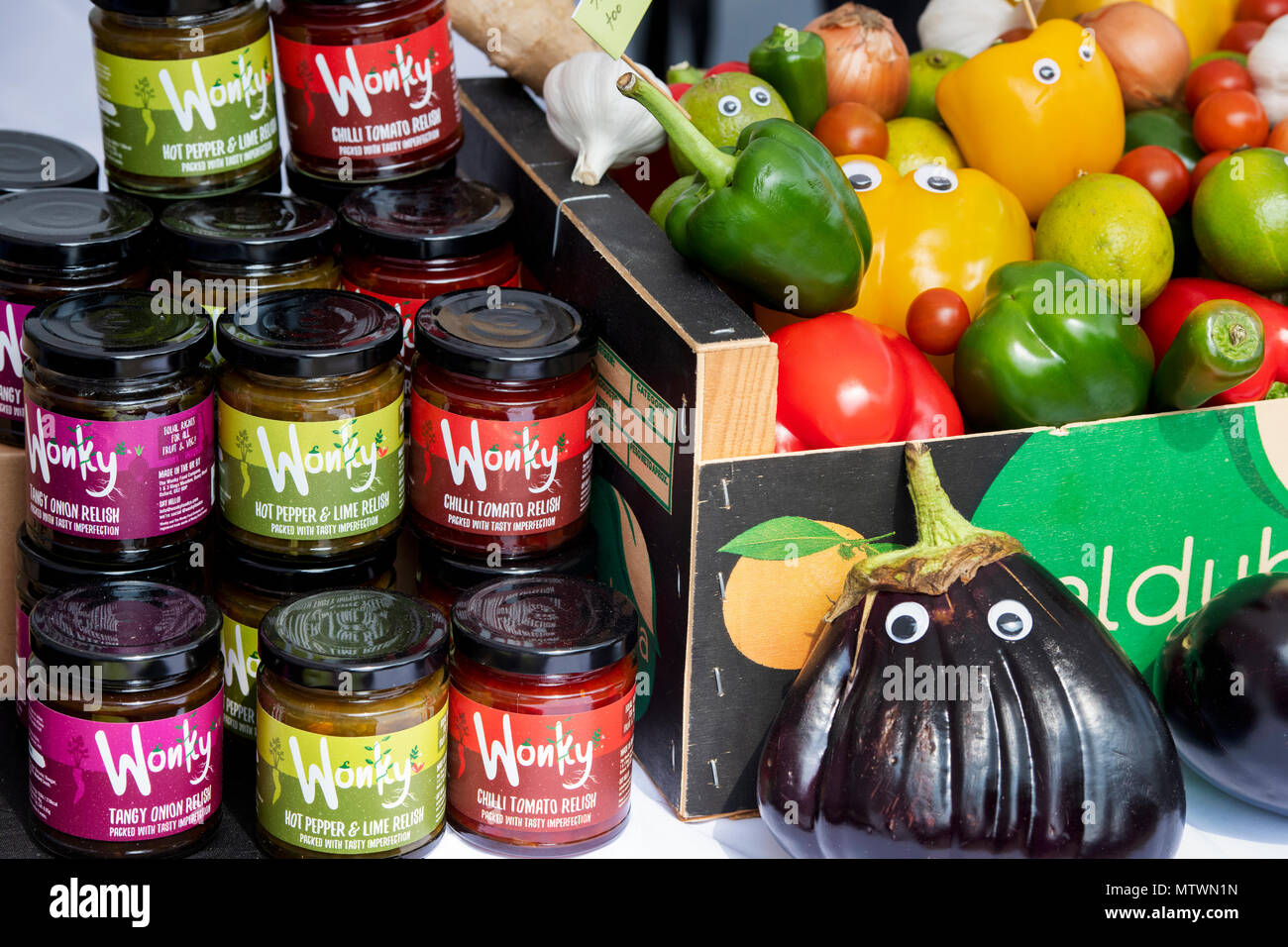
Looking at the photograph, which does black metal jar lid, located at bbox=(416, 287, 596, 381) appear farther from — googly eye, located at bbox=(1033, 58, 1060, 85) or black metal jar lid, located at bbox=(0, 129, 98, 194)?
googly eye, located at bbox=(1033, 58, 1060, 85)

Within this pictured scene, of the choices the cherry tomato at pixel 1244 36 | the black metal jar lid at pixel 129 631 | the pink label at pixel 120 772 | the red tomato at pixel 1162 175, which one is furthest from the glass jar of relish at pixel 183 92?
the cherry tomato at pixel 1244 36

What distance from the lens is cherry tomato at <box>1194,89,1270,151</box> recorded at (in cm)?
169

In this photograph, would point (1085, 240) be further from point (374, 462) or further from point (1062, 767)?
point (374, 462)

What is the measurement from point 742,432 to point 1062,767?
0.38 meters

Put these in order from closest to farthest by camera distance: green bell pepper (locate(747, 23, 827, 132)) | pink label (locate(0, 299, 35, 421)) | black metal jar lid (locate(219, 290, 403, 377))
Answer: black metal jar lid (locate(219, 290, 403, 377)) → pink label (locate(0, 299, 35, 421)) → green bell pepper (locate(747, 23, 827, 132))

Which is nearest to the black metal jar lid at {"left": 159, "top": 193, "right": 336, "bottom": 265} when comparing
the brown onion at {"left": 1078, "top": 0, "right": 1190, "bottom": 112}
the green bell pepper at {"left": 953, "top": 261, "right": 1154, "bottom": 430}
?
the green bell pepper at {"left": 953, "top": 261, "right": 1154, "bottom": 430}

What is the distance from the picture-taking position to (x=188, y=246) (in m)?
1.43

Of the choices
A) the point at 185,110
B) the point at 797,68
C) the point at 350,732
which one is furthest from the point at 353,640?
the point at 797,68

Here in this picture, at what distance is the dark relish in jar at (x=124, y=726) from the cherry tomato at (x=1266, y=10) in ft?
5.19

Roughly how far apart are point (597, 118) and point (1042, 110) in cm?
50

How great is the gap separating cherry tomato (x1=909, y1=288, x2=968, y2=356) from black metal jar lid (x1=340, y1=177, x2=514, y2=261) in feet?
1.41

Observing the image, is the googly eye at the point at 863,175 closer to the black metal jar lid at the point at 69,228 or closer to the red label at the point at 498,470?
the red label at the point at 498,470

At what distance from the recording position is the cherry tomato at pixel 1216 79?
1764 mm

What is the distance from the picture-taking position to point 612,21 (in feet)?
4.54
